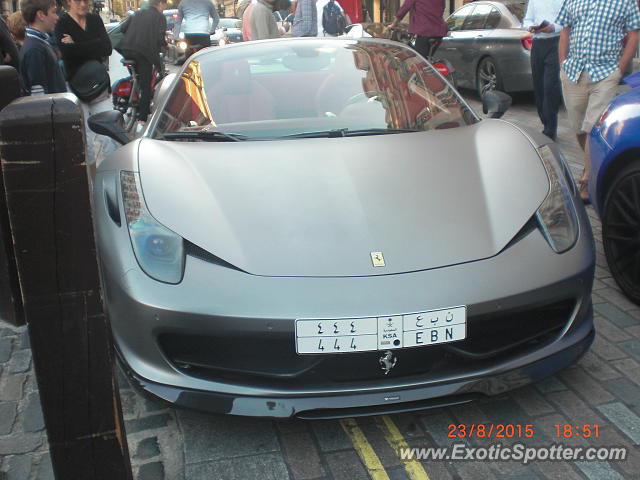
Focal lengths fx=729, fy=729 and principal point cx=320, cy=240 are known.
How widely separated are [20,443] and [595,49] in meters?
4.76

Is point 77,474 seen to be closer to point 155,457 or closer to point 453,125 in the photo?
point 155,457

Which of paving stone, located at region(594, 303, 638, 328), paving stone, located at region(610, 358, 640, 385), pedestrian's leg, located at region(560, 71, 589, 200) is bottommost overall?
pedestrian's leg, located at region(560, 71, 589, 200)

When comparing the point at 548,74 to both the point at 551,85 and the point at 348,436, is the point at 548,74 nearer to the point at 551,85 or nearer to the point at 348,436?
the point at 551,85

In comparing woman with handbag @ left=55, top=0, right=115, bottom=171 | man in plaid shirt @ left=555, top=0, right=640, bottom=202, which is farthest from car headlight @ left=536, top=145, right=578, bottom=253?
woman with handbag @ left=55, top=0, right=115, bottom=171

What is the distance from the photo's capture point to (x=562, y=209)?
290cm

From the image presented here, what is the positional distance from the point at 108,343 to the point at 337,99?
224 cm

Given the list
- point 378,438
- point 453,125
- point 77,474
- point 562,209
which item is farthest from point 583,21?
point 77,474

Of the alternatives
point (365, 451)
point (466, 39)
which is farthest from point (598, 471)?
point (466, 39)

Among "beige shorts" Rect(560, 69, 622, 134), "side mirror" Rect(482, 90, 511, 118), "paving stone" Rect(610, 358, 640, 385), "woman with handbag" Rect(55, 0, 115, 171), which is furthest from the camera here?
"woman with handbag" Rect(55, 0, 115, 171)

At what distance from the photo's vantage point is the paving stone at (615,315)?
137 inches

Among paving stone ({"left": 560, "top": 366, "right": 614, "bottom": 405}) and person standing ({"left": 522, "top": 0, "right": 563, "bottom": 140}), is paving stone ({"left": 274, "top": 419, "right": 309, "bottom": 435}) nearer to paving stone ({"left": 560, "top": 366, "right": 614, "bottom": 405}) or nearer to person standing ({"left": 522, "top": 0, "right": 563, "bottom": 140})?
paving stone ({"left": 560, "top": 366, "right": 614, "bottom": 405})

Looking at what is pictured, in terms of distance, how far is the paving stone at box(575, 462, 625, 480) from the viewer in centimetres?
236

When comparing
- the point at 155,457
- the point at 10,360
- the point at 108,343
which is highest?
the point at 108,343

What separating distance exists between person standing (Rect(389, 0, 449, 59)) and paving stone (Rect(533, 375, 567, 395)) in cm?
826
